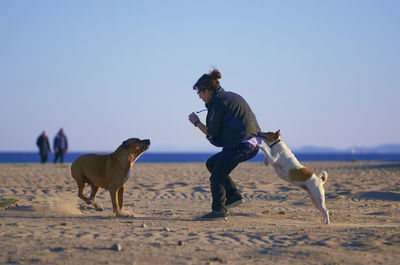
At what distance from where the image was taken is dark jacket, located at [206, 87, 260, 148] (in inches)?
252

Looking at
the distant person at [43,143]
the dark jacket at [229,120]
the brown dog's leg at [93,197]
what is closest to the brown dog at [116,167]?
the brown dog's leg at [93,197]

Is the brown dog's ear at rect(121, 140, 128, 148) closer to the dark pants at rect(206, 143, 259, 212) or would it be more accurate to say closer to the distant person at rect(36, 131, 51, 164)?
the dark pants at rect(206, 143, 259, 212)

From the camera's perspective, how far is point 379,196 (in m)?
10.5

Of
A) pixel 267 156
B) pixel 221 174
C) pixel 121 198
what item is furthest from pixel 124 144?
pixel 267 156

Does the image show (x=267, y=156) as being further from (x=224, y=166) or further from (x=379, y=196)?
(x=379, y=196)

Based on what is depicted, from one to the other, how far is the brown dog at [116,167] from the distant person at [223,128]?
3.55 feet

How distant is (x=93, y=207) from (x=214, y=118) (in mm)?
3265

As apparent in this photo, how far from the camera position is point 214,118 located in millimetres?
6418

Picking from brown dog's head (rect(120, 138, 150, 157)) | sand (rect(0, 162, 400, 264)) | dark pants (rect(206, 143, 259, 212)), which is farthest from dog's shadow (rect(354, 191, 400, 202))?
brown dog's head (rect(120, 138, 150, 157))

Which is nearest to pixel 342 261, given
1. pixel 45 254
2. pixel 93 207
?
pixel 45 254

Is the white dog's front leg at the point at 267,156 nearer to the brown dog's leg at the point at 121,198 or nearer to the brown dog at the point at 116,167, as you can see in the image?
the brown dog at the point at 116,167

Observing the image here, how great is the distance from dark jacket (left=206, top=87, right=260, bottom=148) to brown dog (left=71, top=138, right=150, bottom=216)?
1.32m

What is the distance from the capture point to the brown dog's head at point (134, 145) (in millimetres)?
7211

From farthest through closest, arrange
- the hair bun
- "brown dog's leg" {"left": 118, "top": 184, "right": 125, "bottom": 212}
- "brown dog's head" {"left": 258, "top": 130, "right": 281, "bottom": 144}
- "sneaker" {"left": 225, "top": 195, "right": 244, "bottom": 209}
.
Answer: "brown dog's leg" {"left": 118, "top": 184, "right": 125, "bottom": 212}, "sneaker" {"left": 225, "top": 195, "right": 244, "bottom": 209}, the hair bun, "brown dog's head" {"left": 258, "top": 130, "right": 281, "bottom": 144}
